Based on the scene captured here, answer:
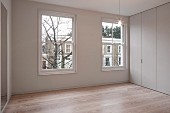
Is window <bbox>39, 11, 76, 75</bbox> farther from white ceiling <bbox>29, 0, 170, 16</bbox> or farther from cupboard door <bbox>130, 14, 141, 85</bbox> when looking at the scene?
cupboard door <bbox>130, 14, 141, 85</bbox>

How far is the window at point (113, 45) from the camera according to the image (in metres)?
5.21

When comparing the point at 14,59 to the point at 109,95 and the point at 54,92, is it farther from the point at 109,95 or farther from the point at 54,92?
Result: the point at 109,95

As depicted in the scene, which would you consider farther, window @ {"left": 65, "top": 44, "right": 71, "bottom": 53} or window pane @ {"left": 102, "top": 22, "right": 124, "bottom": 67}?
window pane @ {"left": 102, "top": 22, "right": 124, "bottom": 67}

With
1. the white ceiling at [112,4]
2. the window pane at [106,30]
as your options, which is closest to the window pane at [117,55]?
the window pane at [106,30]

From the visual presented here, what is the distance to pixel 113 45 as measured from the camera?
539 centimetres

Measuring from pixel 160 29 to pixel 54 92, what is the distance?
3.62 metres

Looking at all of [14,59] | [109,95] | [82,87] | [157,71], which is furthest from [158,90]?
[14,59]

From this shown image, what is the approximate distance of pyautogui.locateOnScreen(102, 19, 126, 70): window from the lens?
5215 millimetres

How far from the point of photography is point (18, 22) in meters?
3.90

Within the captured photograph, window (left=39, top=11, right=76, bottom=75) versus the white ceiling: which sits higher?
the white ceiling

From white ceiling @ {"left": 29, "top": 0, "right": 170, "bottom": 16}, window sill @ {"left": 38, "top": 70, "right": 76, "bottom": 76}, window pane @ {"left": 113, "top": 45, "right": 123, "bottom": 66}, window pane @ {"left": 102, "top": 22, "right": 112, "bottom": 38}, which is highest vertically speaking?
white ceiling @ {"left": 29, "top": 0, "right": 170, "bottom": 16}

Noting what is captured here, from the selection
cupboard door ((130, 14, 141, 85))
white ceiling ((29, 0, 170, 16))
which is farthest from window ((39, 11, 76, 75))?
cupboard door ((130, 14, 141, 85))

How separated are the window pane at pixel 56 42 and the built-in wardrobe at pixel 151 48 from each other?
2345mm

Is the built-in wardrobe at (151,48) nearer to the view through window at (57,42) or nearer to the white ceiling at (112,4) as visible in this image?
the white ceiling at (112,4)
